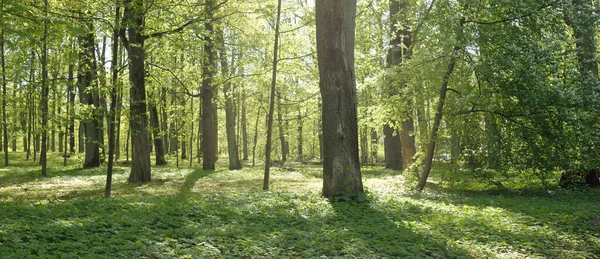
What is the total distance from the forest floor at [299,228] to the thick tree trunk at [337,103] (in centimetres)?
60

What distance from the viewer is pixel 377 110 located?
1575 centimetres

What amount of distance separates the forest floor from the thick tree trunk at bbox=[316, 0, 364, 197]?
0.60m

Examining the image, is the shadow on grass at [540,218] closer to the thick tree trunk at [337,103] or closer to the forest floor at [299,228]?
the forest floor at [299,228]

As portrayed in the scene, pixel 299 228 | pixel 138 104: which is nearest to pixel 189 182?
pixel 138 104

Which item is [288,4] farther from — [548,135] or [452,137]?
[548,135]

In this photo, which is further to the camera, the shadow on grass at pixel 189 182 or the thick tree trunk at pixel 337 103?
the shadow on grass at pixel 189 182

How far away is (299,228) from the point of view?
741 centimetres

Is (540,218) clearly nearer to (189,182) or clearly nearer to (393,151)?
(189,182)

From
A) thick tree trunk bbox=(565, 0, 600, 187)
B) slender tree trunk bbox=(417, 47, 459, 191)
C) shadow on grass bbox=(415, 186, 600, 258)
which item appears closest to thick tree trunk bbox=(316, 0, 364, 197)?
shadow on grass bbox=(415, 186, 600, 258)

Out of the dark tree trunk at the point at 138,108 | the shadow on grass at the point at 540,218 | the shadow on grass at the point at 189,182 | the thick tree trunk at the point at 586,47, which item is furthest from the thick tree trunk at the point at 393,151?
the dark tree trunk at the point at 138,108

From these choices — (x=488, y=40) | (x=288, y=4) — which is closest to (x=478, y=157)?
(x=488, y=40)

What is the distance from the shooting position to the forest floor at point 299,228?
554 cm

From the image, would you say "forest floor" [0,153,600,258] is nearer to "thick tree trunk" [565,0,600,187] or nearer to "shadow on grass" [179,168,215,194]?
"thick tree trunk" [565,0,600,187]

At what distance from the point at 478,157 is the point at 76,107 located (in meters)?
11.8
